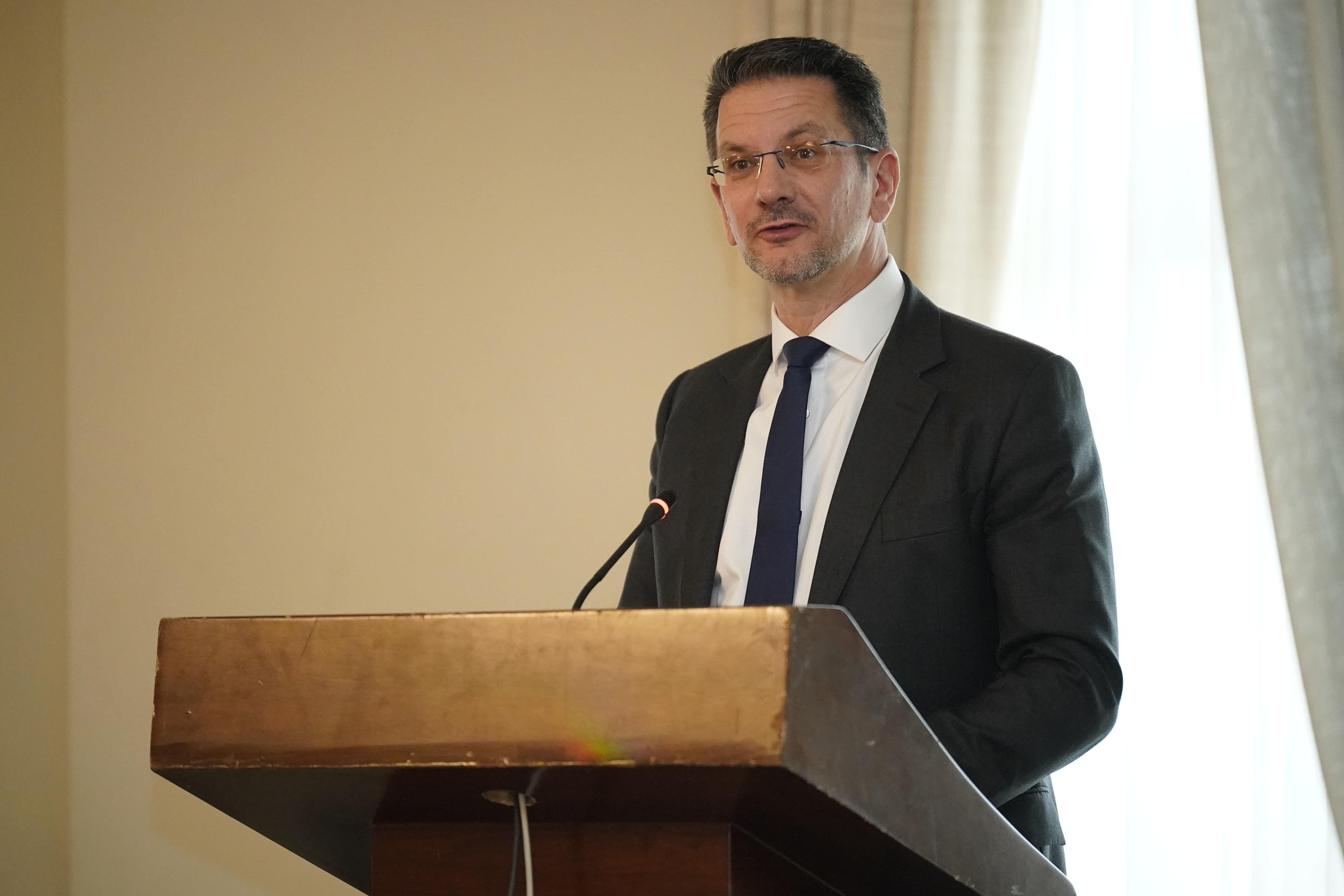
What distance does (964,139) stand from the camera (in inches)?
97.0

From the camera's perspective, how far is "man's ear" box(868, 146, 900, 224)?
1826mm

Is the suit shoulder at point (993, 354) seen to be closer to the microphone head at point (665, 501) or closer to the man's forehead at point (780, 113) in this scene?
the man's forehead at point (780, 113)

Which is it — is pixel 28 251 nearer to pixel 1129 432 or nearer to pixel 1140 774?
pixel 1129 432

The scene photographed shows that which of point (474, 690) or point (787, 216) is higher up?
point (787, 216)

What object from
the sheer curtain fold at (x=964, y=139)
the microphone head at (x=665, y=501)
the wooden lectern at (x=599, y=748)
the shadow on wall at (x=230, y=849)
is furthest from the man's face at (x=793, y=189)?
the shadow on wall at (x=230, y=849)

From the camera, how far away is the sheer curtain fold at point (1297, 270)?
205 centimetres

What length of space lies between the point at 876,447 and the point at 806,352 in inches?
9.1

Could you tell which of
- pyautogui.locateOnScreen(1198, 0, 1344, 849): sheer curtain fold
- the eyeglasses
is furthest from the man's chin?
pyautogui.locateOnScreen(1198, 0, 1344, 849): sheer curtain fold

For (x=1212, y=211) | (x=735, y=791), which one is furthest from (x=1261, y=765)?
(x=735, y=791)

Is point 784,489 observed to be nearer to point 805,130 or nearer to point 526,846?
point 805,130

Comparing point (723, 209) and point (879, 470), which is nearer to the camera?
point (879, 470)

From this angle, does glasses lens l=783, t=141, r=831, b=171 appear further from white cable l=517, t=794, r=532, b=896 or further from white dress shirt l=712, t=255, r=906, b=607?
white cable l=517, t=794, r=532, b=896

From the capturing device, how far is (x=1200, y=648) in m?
2.22

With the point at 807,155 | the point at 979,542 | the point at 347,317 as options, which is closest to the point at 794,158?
the point at 807,155
